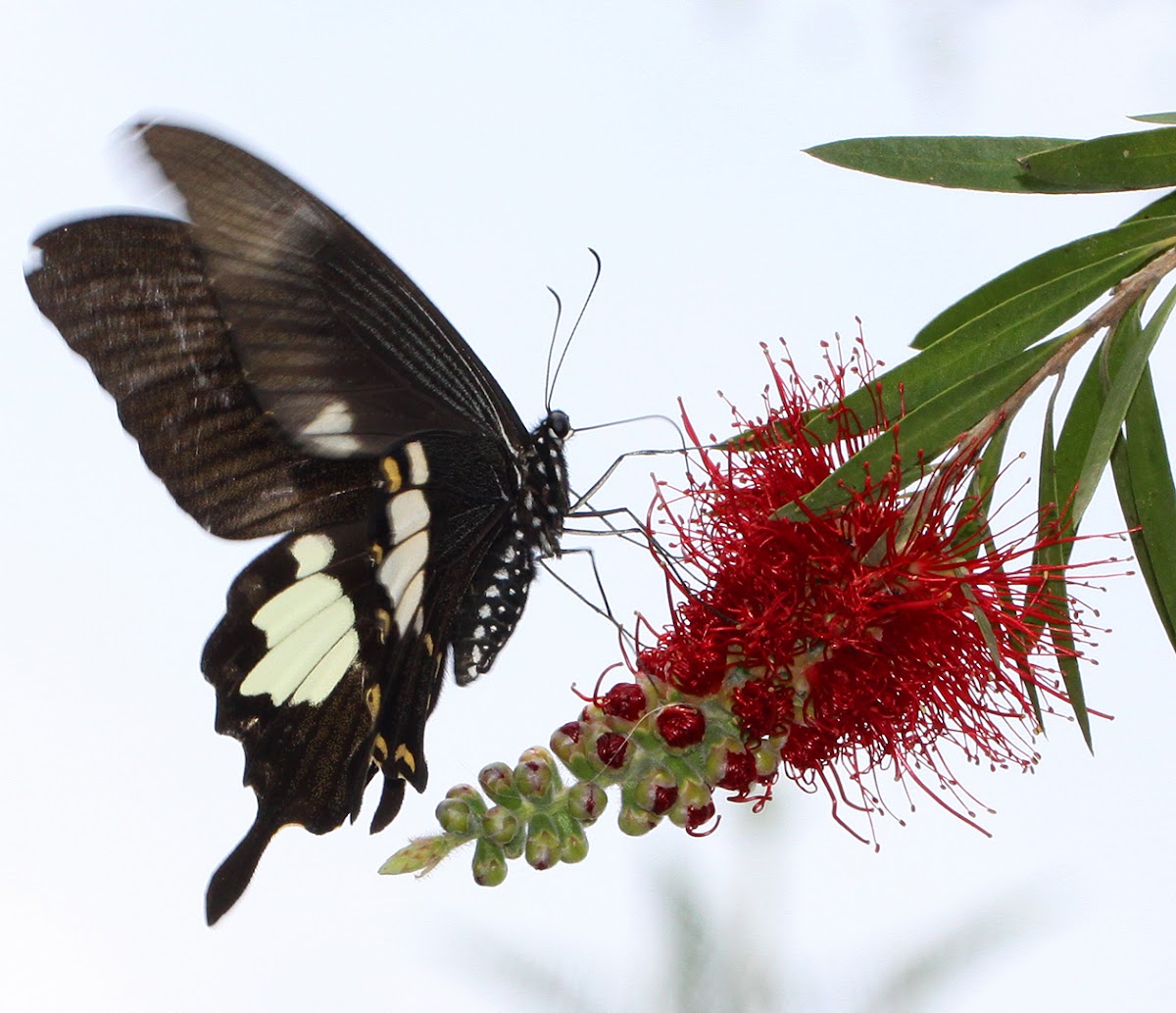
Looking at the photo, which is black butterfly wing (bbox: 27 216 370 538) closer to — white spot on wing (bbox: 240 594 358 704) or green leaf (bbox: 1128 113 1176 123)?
→ white spot on wing (bbox: 240 594 358 704)

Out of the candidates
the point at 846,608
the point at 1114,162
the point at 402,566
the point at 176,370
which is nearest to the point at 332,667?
the point at 402,566

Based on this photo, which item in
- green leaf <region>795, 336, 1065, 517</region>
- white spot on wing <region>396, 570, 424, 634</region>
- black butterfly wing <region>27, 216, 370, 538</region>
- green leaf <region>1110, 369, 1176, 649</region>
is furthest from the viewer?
white spot on wing <region>396, 570, 424, 634</region>

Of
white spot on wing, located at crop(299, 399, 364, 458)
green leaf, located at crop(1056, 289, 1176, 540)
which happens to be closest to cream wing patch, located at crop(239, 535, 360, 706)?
white spot on wing, located at crop(299, 399, 364, 458)

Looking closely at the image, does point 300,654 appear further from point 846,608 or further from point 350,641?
point 846,608

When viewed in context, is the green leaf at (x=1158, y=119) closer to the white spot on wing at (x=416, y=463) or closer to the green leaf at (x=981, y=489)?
the green leaf at (x=981, y=489)

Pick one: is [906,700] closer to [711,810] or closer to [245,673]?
[711,810]

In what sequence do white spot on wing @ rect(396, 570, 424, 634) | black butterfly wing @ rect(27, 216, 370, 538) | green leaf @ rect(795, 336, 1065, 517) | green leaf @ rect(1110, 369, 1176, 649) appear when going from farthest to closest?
white spot on wing @ rect(396, 570, 424, 634) → black butterfly wing @ rect(27, 216, 370, 538) → green leaf @ rect(1110, 369, 1176, 649) → green leaf @ rect(795, 336, 1065, 517)

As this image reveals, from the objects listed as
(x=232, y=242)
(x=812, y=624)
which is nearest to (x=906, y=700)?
(x=812, y=624)
